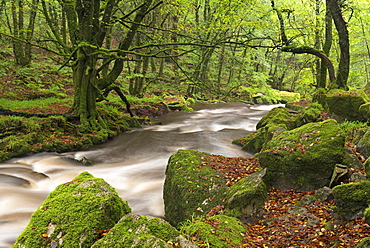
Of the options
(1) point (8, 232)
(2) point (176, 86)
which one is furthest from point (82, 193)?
(2) point (176, 86)

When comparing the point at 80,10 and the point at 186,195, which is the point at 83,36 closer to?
the point at 80,10

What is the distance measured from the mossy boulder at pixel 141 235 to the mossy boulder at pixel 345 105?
333 inches

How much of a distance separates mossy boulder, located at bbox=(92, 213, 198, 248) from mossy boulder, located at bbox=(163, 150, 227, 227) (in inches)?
90.9

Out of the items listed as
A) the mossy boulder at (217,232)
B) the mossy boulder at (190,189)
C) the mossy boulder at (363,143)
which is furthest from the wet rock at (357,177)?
the mossy boulder at (190,189)

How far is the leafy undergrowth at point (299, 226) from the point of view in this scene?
340cm

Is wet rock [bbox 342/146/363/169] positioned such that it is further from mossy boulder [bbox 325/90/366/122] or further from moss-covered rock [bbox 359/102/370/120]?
mossy boulder [bbox 325/90/366/122]

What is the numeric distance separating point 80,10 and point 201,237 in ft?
33.6

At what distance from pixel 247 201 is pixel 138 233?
2.54m

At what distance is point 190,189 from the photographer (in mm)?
5410

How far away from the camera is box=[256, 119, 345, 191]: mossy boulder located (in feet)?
16.8

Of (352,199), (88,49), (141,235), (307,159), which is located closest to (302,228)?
(352,199)

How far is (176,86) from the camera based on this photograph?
27.8 m

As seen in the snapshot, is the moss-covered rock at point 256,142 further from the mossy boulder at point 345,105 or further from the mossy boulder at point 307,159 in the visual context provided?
the mossy boulder at point 307,159

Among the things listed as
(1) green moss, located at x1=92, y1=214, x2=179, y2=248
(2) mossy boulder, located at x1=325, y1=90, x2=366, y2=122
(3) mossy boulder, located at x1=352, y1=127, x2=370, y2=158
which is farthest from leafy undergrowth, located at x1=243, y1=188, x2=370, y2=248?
(2) mossy boulder, located at x1=325, y1=90, x2=366, y2=122
